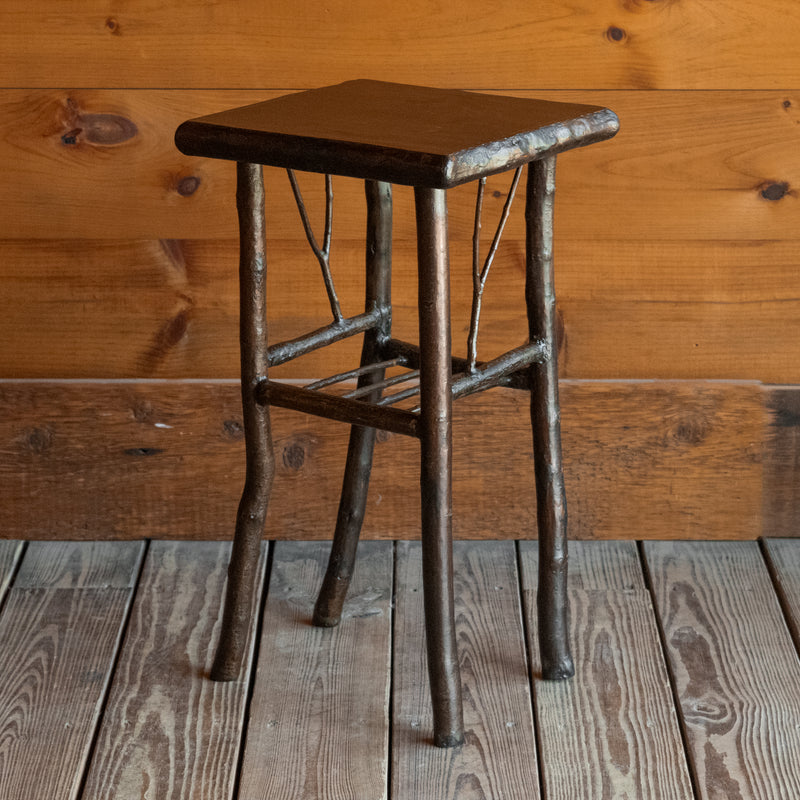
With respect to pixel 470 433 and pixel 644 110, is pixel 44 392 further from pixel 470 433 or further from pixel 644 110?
pixel 644 110

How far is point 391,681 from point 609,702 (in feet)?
0.91

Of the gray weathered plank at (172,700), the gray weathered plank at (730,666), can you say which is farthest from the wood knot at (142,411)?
Answer: the gray weathered plank at (730,666)

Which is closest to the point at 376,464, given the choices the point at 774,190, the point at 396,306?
the point at 396,306

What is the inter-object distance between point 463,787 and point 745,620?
0.54m

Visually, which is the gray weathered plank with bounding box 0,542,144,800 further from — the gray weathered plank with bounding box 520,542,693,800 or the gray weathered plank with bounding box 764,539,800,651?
the gray weathered plank with bounding box 764,539,800,651

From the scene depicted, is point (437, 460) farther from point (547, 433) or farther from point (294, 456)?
point (294, 456)

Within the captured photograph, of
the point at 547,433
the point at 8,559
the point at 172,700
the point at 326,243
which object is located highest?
the point at 326,243

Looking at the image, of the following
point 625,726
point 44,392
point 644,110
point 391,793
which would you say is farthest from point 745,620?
point 44,392

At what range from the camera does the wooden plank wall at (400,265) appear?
1.76 metres

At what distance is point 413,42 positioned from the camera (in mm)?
1754

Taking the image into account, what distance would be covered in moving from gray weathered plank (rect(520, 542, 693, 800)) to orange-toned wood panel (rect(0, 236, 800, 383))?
1.08 ft

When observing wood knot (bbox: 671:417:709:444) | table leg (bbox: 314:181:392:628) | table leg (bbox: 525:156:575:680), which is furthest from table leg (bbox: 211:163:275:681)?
wood knot (bbox: 671:417:709:444)

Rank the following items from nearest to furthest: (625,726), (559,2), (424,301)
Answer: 1. (424,301)
2. (625,726)
3. (559,2)

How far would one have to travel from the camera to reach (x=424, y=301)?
4.25 feet
